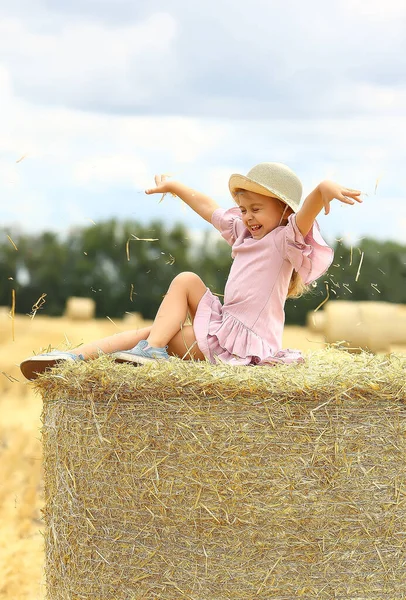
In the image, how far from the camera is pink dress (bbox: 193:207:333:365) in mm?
2934

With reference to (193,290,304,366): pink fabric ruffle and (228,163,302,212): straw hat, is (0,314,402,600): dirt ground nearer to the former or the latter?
(193,290,304,366): pink fabric ruffle

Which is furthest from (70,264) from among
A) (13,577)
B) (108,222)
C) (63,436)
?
(63,436)

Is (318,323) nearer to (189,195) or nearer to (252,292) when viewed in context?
(189,195)

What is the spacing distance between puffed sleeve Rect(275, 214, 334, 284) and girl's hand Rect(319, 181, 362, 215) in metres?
0.22

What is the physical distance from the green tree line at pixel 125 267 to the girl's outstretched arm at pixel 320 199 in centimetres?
334

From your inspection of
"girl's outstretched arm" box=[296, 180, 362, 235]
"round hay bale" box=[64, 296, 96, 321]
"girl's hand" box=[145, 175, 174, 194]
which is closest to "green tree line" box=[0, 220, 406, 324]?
"round hay bale" box=[64, 296, 96, 321]

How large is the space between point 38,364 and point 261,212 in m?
0.94

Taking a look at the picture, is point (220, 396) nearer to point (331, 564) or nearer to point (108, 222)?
point (331, 564)

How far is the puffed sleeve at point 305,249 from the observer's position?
292 centimetres

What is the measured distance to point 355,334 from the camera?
7691mm

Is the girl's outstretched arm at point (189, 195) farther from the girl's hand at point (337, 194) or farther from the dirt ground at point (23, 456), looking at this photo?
the girl's hand at point (337, 194)

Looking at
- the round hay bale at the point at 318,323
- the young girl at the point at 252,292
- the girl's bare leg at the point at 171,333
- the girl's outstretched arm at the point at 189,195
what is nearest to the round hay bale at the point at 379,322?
the round hay bale at the point at 318,323

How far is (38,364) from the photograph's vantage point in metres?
2.78

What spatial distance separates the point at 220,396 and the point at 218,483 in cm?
25
